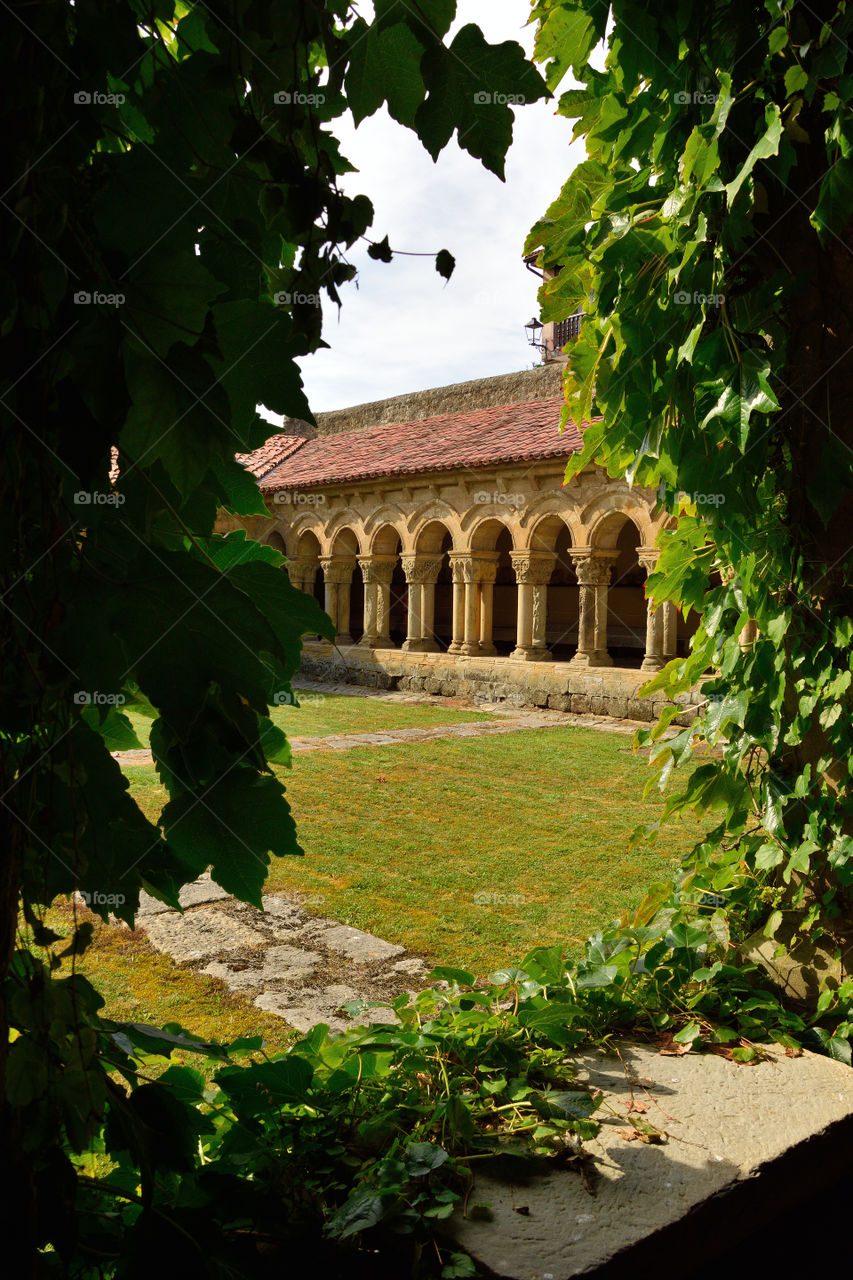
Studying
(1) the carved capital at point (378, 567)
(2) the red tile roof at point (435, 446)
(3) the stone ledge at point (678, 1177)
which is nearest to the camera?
(3) the stone ledge at point (678, 1177)

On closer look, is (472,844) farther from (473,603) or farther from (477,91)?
(473,603)

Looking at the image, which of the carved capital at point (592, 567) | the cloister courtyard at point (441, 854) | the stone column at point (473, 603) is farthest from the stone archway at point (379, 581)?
the cloister courtyard at point (441, 854)

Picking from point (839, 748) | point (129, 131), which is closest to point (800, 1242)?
point (839, 748)

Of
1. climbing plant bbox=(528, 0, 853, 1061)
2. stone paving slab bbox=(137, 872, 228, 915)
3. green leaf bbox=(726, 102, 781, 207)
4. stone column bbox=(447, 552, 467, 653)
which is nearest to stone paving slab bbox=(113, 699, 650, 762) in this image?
stone column bbox=(447, 552, 467, 653)

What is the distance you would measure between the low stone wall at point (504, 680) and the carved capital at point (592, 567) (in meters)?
1.30

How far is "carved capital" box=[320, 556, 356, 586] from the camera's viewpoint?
18.2 m

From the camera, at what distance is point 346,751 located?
386 inches

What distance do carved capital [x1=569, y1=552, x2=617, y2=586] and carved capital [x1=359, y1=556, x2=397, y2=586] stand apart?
→ 15.5 feet

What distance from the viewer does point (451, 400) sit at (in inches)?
727

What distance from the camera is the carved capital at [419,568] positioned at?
16203 mm

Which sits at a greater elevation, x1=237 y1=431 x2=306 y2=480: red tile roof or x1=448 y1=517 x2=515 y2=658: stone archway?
x1=237 y1=431 x2=306 y2=480: red tile roof

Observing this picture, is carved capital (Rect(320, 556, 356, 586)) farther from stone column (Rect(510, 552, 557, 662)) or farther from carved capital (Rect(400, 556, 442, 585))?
stone column (Rect(510, 552, 557, 662))

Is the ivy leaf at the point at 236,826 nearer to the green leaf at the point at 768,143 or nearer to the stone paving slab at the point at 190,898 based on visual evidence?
the green leaf at the point at 768,143

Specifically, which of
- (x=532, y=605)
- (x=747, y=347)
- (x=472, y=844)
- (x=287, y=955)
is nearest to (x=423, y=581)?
(x=532, y=605)
